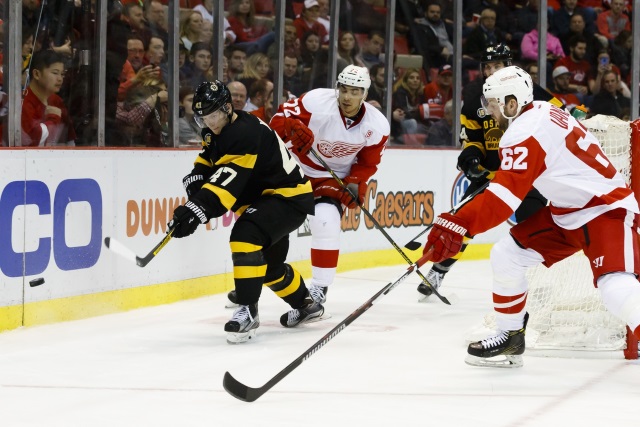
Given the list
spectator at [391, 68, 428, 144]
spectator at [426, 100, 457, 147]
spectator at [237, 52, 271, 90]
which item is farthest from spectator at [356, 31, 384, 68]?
spectator at [237, 52, 271, 90]

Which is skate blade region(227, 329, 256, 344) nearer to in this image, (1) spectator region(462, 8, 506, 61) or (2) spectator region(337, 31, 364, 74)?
(2) spectator region(337, 31, 364, 74)

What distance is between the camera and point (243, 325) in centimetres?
420

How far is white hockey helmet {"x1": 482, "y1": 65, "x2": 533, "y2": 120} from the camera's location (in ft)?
11.3

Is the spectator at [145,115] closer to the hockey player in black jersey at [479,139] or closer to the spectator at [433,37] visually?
the hockey player in black jersey at [479,139]

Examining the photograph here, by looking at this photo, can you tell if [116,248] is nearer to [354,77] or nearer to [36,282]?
[36,282]

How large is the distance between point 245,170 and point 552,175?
122 cm

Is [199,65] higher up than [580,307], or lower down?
higher up

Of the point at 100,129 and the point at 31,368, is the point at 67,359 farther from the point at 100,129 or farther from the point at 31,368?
the point at 100,129

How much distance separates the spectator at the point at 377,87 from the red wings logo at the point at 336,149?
2.24m

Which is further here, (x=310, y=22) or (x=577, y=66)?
(x=577, y=66)

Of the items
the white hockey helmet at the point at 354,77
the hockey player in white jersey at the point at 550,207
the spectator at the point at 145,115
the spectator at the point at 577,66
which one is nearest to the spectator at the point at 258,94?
the spectator at the point at 145,115

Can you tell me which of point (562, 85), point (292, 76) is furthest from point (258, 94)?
point (562, 85)

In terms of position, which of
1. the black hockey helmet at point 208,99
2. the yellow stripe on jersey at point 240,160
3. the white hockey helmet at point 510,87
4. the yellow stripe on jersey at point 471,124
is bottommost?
the yellow stripe on jersey at point 240,160

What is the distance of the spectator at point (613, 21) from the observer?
28.4 ft
